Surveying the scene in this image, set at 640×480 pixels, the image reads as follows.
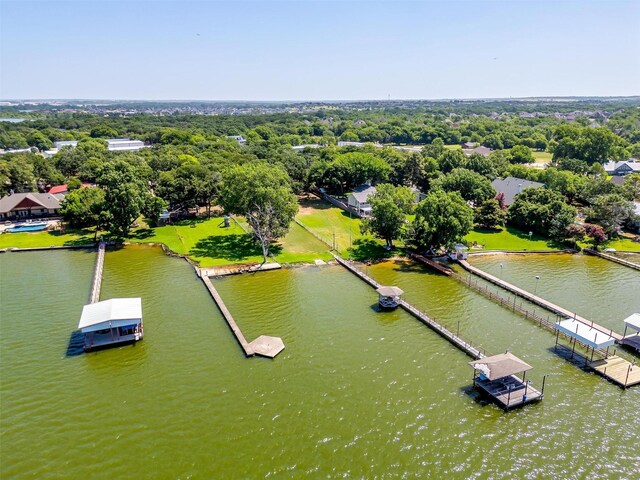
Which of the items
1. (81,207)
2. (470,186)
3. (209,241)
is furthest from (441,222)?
(81,207)

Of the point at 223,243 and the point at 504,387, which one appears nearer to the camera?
the point at 504,387

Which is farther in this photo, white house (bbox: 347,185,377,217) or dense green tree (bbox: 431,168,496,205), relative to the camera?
white house (bbox: 347,185,377,217)

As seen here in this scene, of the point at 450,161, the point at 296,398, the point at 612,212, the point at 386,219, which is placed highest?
the point at 450,161

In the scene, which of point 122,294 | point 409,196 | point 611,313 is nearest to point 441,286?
point 611,313

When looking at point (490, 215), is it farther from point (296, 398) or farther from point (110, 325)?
point (110, 325)

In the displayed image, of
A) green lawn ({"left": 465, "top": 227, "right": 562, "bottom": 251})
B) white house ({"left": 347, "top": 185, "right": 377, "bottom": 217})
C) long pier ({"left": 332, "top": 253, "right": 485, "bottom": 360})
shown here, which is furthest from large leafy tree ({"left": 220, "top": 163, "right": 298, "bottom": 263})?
green lawn ({"left": 465, "top": 227, "right": 562, "bottom": 251})

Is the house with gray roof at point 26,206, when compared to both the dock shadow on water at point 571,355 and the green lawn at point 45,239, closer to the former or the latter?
the green lawn at point 45,239

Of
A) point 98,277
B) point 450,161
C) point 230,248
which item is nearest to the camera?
point 98,277

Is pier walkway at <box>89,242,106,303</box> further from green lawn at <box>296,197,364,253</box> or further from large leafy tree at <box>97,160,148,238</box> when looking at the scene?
green lawn at <box>296,197,364,253</box>
